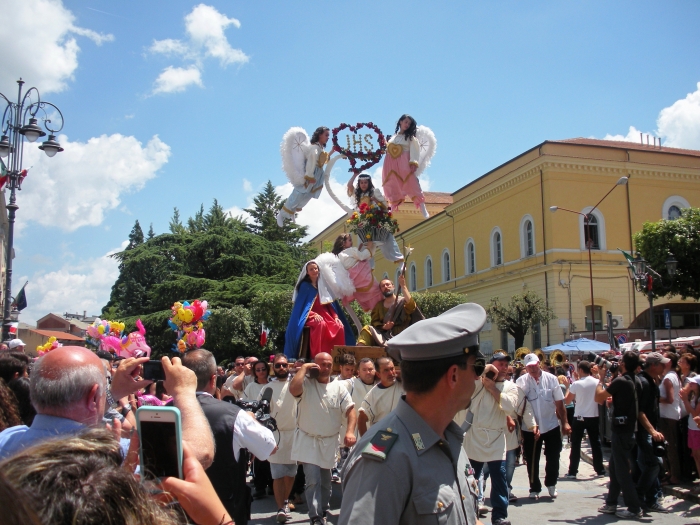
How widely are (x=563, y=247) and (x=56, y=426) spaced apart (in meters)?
35.8

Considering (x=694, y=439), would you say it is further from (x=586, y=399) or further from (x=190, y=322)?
(x=190, y=322)

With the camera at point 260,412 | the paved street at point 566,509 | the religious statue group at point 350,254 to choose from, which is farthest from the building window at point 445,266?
the camera at point 260,412

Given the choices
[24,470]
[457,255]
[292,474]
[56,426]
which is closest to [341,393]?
[292,474]

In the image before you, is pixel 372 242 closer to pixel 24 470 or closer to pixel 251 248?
pixel 24 470

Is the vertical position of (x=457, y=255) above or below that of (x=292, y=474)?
above

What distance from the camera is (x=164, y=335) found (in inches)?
1419

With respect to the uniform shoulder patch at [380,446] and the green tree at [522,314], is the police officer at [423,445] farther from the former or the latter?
the green tree at [522,314]

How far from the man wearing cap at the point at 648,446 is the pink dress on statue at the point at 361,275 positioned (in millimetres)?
4697

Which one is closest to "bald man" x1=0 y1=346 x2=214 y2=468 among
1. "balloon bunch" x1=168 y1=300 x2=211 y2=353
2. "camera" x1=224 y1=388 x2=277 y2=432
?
"camera" x1=224 y1=388 x2=277 y2=432

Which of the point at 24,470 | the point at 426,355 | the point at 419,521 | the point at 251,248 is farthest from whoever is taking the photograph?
the point at 251,248

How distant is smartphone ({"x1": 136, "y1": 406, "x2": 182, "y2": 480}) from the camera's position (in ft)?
6.47

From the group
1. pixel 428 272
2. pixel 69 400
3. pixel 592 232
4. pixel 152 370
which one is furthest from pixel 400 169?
pixel 428 272

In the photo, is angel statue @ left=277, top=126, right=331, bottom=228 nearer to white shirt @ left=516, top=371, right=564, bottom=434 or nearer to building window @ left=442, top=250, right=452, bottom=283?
white shirt @ left=516, top=371, right=564, bottom=434

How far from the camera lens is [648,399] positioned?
8273mm
